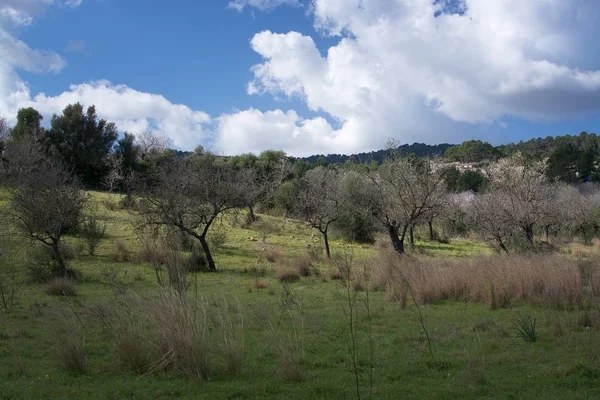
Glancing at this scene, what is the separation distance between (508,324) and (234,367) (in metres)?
6.76

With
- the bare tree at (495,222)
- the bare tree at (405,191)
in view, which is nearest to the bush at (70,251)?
the bare tree at (405,191)

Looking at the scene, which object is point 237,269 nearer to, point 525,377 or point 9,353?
point 9,353

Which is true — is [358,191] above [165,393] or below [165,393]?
above

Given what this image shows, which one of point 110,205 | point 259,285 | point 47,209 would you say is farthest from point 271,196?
point 259,285

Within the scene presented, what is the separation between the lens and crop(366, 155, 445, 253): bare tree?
24408mm

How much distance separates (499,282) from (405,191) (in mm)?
12792

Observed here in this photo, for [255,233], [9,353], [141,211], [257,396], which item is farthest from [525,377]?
[255,233]

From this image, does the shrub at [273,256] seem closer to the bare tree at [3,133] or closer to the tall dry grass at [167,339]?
the tall dry grass at [167,339]

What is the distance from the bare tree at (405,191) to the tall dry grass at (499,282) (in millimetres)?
9310

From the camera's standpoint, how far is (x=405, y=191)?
25.3 meters

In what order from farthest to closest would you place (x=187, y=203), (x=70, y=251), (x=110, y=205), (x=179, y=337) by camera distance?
(x=110, y=205) < (x=187, y=203) < (x=70, y=251) < (x=179, y=337)

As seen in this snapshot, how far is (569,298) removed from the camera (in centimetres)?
1179

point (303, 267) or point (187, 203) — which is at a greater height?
point (187, 203)

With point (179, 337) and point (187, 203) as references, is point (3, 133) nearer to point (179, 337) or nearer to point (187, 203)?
point (187, 203)
